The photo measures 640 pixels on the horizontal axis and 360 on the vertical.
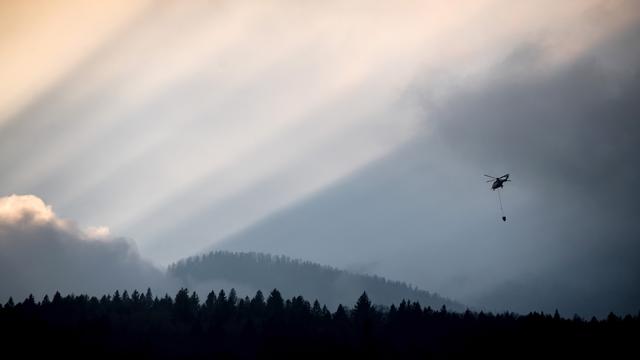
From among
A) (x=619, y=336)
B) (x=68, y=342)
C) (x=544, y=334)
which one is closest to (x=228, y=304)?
(x=68, y=342)

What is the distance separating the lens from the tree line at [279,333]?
156m

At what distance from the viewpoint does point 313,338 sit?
531 feet

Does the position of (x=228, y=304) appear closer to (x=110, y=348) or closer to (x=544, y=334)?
(x=110, y=348)

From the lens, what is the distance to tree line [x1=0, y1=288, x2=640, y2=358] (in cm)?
15612

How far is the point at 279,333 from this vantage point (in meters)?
162

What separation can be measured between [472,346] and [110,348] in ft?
344

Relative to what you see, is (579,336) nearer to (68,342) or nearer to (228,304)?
(228,304)

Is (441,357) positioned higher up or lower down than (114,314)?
lower down

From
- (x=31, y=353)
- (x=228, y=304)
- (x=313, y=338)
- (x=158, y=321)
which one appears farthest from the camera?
(x=228, y=304)

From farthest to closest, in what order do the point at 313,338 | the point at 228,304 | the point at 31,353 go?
1. the point at 228,304
2. the point at 313,338
3. the point at 31,353

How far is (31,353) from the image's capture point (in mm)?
148500

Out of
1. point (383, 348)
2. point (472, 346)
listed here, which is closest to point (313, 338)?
point (383, 348)

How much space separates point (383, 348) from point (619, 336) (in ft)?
227

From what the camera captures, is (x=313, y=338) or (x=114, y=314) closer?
(x=313, y=338)
